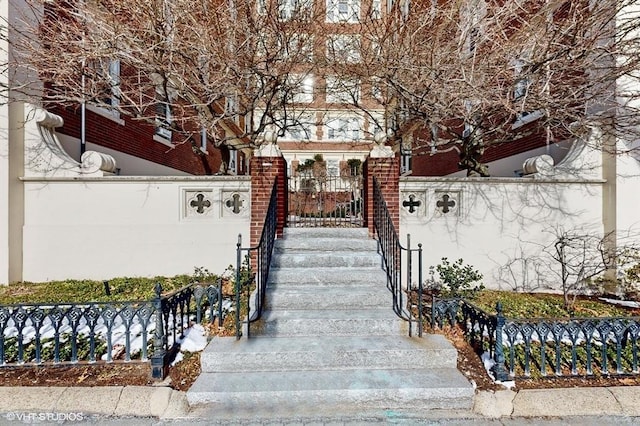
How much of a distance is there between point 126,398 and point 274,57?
594 centimetres

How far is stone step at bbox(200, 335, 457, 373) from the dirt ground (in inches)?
9.6

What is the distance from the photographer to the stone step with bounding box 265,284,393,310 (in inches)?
164

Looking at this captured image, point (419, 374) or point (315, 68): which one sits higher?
point (315, 68)

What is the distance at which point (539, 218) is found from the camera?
6.02m

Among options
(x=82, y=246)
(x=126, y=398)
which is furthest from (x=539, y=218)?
(x=82, y=246)

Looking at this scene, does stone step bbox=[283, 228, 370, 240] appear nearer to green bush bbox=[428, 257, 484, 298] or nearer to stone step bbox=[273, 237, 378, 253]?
stone step bbox=[273, 237, 378, 253]

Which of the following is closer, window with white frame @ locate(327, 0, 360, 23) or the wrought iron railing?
the wrought iron railing

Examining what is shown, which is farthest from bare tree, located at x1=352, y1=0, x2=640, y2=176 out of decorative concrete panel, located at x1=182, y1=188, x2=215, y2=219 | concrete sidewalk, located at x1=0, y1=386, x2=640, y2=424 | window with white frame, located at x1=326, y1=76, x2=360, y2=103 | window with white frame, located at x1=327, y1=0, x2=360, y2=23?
decorative concrete panel, located at x1=182, y1=188, x2=215, y2=219

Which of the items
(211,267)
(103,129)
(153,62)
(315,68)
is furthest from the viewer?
(103,129)

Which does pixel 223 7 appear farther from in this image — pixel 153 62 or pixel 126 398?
pixel 126 398

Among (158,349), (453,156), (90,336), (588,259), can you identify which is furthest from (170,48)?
(453,156)

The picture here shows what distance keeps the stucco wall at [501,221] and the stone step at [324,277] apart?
1.72 meters

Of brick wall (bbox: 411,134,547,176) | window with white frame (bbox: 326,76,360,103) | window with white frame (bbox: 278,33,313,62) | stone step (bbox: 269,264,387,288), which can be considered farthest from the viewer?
brick wall (bbox: 411,134,547,176)

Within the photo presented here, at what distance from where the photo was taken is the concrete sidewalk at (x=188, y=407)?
2.75 meters
